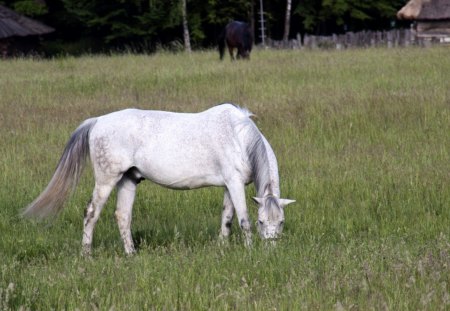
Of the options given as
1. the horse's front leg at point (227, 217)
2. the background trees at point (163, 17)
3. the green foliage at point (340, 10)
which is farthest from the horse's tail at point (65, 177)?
the green foliage at point (340, 10)

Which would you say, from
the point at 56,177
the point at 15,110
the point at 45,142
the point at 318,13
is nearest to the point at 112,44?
the point at 318,13

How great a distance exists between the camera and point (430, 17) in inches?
1528

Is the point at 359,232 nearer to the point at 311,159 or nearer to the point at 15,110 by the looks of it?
the point at 311,159

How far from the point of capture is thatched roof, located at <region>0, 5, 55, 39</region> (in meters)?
40.0

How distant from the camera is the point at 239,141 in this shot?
7684 millimetres

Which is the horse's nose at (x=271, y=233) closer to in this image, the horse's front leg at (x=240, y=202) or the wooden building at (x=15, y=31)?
the horse's front leg at (x=240, y=202)

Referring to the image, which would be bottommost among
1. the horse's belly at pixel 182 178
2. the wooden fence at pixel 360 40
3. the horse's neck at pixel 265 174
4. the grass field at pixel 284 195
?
the wooden fence at pixel 360 40

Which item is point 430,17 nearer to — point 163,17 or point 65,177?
point 163,17

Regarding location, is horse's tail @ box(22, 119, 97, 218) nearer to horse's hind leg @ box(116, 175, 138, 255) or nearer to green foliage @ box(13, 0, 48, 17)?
horse's hind leg @ box(116, 175, 138, 255)

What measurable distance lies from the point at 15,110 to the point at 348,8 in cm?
3438

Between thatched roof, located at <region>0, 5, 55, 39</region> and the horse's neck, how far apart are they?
34.1 meters

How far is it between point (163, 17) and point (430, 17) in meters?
14.5

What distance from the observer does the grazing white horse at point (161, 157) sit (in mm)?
7590

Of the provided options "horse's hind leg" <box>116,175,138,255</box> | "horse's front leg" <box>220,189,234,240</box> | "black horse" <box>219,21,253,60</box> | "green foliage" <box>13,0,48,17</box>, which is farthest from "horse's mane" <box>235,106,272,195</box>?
"green foliage" <box>13,0,48,17</box>
